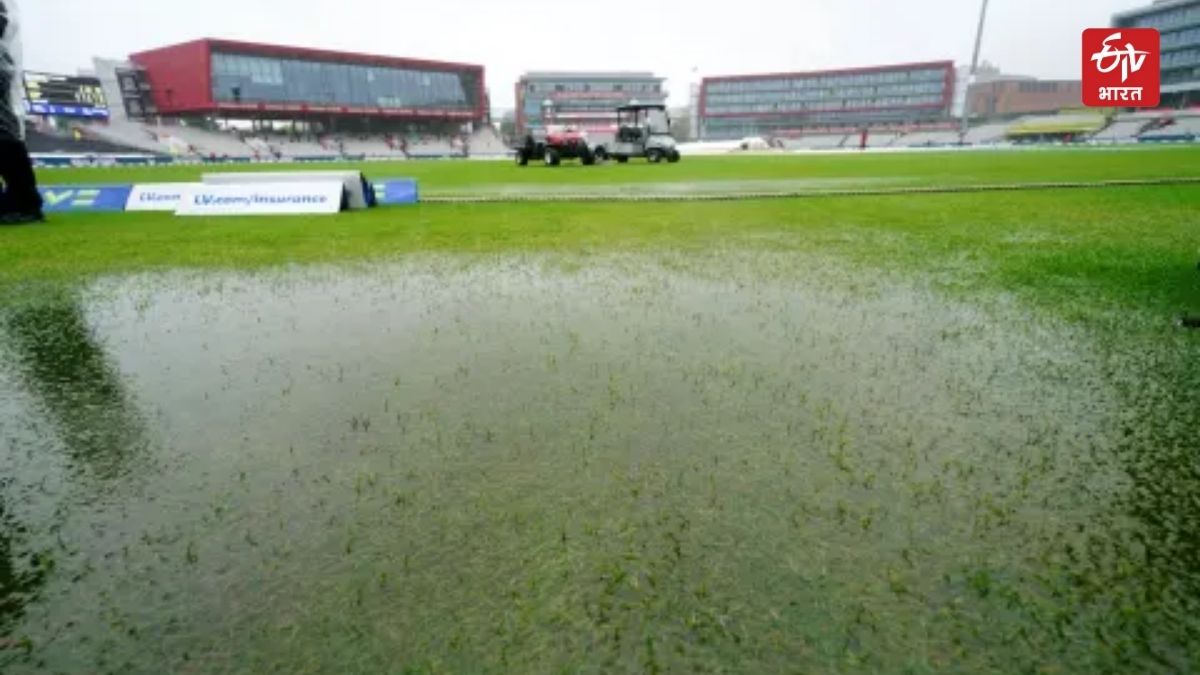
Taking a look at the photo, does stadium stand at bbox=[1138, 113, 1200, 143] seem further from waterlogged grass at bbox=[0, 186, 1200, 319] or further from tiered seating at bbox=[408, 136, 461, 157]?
tiered seating at bbox=[408, 136, 461, 157]

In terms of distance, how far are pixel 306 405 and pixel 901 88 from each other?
446 feet

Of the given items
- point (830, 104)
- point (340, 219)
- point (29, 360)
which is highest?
point (830, 104)

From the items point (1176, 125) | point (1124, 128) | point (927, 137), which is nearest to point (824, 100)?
point (927, 137)

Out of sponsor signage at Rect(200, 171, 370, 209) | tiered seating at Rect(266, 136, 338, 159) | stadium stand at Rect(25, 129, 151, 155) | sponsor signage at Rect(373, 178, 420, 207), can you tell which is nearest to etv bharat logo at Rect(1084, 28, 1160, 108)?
sponsor signage at Rect(373, 178, 420, 207)

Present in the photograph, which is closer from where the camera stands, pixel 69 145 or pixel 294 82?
pixel 69 145

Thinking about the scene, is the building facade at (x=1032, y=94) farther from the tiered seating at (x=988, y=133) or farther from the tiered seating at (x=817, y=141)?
the tiered seating at (x=817, y=141)

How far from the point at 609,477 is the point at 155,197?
1467 centimetres

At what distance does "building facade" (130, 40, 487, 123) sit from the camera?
7256cm

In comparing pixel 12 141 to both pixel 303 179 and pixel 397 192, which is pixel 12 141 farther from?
pixel 397 192

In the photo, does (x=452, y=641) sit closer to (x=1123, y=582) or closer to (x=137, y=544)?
(x=137, y=544)

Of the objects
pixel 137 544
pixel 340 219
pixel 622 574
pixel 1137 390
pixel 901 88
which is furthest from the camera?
pixel 901 88

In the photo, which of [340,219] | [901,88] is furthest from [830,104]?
[340,219]

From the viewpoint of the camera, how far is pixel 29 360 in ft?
12.9

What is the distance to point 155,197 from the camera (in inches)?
514
